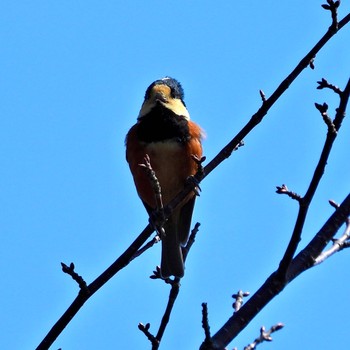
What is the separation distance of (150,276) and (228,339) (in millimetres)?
1765

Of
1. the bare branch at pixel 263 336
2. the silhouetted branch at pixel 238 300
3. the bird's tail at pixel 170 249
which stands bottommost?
the bare branch at pixel 263 336

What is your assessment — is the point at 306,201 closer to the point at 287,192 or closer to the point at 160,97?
the point at 287,192

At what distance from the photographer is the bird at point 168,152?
628 cm

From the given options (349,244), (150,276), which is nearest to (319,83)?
(349,244)

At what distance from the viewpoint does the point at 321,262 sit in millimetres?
3307

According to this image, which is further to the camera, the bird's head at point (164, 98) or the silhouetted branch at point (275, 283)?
the bird's head at point (164, 98)

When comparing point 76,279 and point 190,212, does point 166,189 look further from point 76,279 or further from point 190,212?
point 76,279

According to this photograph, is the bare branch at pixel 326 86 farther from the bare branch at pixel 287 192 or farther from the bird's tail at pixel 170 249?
the bird's tail at pixel 170 249

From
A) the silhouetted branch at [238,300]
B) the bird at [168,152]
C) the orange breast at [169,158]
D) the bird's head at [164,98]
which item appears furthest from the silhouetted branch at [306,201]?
the bird's head at [164,98]

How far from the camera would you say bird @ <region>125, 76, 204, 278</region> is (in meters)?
6.28

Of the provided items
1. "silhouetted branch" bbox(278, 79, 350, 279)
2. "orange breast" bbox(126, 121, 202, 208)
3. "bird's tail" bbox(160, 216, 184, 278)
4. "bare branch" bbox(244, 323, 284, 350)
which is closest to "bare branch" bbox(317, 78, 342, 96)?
"silhouetted branch" bbox(278, 79, 350, 279)

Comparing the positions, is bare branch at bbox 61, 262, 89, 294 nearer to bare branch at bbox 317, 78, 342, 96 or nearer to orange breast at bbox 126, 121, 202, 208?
bare branch at bbox 317, 78, 342, 96

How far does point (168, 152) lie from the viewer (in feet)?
20.5

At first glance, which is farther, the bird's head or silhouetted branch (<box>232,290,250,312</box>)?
the bird's head
